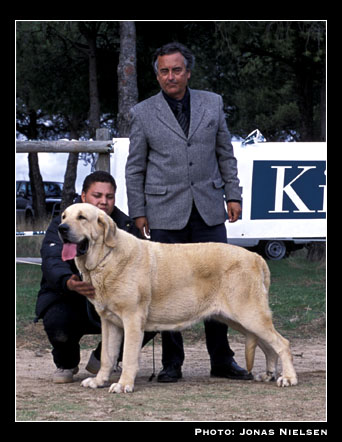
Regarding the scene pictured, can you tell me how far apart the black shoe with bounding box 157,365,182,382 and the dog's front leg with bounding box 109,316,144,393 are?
1.93ft

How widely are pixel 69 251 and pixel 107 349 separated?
84 centimetres

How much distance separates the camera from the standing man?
5.62 m

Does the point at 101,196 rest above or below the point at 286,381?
above

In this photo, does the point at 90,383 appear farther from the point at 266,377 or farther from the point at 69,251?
the point at 266,377

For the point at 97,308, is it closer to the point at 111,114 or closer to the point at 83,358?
the point at 83,358

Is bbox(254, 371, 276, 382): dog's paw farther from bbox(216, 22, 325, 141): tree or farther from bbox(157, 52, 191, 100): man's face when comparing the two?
bbox(216, 22, 325, 141): tree

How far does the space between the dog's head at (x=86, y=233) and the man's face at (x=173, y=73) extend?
1.22 meters

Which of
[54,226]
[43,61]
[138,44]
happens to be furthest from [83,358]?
[43,61]

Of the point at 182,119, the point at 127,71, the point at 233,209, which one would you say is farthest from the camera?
the point at 127,71

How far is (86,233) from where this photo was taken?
16.2ft

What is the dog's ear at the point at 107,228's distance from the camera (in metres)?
5.02

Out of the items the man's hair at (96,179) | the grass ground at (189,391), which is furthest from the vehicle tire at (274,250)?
the man's hair at (96,179)

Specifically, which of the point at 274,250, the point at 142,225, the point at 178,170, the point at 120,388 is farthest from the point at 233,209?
the point at 274,250

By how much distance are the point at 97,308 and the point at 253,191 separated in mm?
3940
